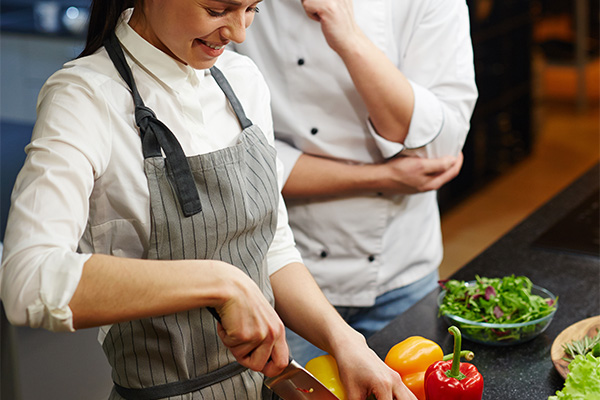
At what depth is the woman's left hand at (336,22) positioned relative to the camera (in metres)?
1.52

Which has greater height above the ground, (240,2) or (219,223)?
(240,2)

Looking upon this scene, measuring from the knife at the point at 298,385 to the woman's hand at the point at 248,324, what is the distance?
105mm

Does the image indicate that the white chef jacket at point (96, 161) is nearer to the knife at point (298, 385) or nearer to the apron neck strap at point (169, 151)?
the apron neck strap at point (169, 151)

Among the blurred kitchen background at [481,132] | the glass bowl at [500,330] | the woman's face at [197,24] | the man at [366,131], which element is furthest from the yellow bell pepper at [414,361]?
Answer: the blurred kitchen background at [481,132]

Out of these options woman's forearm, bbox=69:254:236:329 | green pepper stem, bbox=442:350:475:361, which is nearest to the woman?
woman's forearm, bbox=69:254:236:329

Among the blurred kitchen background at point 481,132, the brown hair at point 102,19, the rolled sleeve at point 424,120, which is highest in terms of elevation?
the brown hair at point 102,19

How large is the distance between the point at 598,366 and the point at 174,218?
0.68 m

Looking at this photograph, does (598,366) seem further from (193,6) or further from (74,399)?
(74,399)

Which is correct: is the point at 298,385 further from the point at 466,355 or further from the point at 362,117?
the point at 362,117

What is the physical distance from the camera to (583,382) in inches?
43.3

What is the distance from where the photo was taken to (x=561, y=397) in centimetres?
111

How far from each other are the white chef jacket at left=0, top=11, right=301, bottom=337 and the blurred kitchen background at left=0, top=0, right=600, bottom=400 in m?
0.94

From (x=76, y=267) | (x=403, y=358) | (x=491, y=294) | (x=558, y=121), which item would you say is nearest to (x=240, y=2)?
(x=76, y=267)

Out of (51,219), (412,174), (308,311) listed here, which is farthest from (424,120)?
(51,219)
